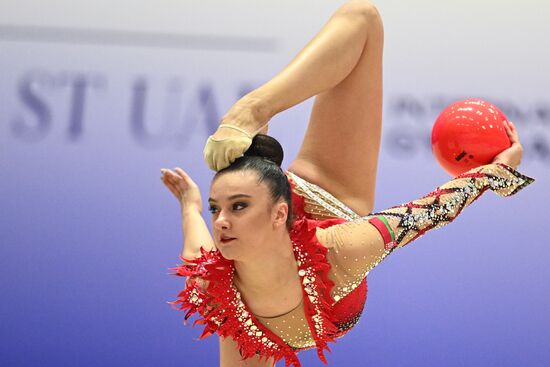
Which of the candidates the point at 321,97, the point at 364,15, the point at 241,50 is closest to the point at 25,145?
the point at 241,50

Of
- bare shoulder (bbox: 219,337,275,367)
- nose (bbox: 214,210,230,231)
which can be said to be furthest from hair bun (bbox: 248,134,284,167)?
bare shoulder (bbox: 219,337,275,367)

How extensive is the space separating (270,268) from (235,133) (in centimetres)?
29

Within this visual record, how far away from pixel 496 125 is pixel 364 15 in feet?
1.22

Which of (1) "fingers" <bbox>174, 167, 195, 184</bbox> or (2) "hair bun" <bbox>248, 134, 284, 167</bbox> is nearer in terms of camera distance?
(2) "hair bun" <bbox>248, 134, 284, 167</bbox>

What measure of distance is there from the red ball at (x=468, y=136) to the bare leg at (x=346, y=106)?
0.56 ft

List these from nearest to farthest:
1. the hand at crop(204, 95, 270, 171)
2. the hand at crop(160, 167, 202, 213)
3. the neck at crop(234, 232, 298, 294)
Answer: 1. the hand at crop(204, 95, 270, 171)
2. the neck at crop(234, 232, 298, 294)
3. the hand at crop(160, 167, 202, 213)

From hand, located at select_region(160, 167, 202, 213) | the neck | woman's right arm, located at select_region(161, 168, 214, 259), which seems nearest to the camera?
the neck

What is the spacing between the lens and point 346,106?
5.82 feet

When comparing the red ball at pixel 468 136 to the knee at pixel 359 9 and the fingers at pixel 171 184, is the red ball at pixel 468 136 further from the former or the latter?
the fingers at pixel 171 184

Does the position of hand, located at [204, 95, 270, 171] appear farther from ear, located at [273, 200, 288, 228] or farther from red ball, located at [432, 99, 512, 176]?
red ball, located at [432, 99, 512, 176]

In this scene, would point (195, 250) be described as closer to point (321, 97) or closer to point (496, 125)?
point (321, 97)

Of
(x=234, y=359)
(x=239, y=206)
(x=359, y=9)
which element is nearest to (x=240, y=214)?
(x=239, y=206)

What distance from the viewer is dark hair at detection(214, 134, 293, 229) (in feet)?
4.59

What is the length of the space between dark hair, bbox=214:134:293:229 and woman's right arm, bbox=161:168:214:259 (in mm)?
319
